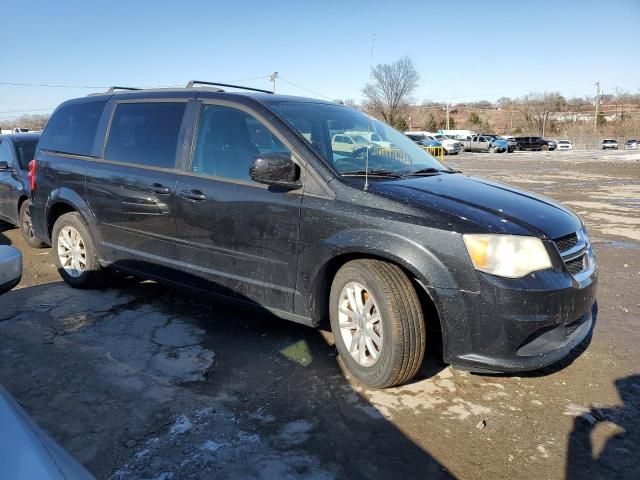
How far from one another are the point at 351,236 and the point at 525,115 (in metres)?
80.9

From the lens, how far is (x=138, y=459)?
8.18ft

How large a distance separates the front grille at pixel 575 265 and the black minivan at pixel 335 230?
0.01 meters

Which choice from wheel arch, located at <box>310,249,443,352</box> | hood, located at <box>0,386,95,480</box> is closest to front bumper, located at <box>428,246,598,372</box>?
wheel arch, located at <box>310,249,443,352</box>

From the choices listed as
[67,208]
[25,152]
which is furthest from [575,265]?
[25,152]

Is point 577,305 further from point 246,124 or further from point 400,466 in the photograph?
point 246,124

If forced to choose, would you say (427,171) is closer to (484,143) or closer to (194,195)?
(194,195)

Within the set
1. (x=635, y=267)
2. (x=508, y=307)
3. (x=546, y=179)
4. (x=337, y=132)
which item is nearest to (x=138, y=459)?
(x=508, y=307)

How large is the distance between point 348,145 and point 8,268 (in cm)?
247

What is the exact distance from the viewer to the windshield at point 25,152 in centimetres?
734

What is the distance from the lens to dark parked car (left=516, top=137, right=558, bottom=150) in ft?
164

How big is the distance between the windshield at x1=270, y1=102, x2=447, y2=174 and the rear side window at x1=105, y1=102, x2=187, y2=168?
3.12ft

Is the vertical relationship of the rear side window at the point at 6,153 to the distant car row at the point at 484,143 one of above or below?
below

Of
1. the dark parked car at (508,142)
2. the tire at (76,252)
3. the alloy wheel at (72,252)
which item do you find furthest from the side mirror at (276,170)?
the dark parked car at (508,142)

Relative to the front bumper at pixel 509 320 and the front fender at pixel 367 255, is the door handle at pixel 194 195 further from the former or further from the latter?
the front bumper at pixel 509 320
